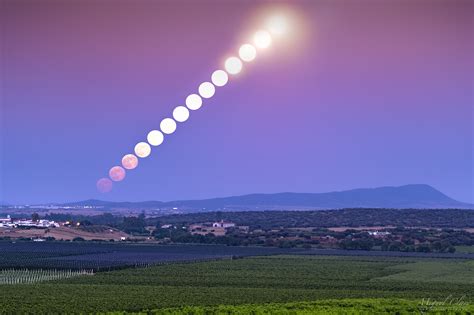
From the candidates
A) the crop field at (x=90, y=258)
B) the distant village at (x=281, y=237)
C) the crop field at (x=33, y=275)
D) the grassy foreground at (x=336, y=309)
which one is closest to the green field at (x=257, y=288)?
the grassy foreground at (x=336, y=309)

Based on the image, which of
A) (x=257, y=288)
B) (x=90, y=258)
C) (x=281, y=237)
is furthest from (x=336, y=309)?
(x=281, y=237)

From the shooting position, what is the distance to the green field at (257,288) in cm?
5044

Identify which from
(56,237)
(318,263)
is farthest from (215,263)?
(56,237)

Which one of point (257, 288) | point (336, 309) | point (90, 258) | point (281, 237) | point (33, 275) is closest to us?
point (336, 309)

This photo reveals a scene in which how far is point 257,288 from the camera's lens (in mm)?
64625

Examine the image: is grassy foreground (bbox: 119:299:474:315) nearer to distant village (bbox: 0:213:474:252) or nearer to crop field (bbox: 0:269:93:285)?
crop field (bbox: 0:269:93:285)

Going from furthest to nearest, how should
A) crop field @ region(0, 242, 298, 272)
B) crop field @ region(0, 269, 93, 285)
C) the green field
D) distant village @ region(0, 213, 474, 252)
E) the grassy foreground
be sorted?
distant village @ region(0, 213, 474, 252), crop field @ region(0, 242, 298, 272), crop field @ region(0, 269, 93, 285), the green field, the grassy foreground

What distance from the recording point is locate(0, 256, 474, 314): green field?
5044 centimetres

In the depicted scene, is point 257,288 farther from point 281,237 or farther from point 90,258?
point 281,237

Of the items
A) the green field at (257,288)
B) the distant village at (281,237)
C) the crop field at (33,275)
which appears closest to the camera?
the green field at (257,288)

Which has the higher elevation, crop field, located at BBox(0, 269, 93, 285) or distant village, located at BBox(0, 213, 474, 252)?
distant village, located at BBox(0, 213, 474, 252)

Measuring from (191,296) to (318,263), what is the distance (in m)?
37.6

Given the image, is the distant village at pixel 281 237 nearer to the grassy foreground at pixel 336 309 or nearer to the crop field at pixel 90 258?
the crop field at pixel 90 258

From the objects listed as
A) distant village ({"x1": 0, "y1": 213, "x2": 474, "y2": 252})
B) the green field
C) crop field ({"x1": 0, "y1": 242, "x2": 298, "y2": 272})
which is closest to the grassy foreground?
the green field
